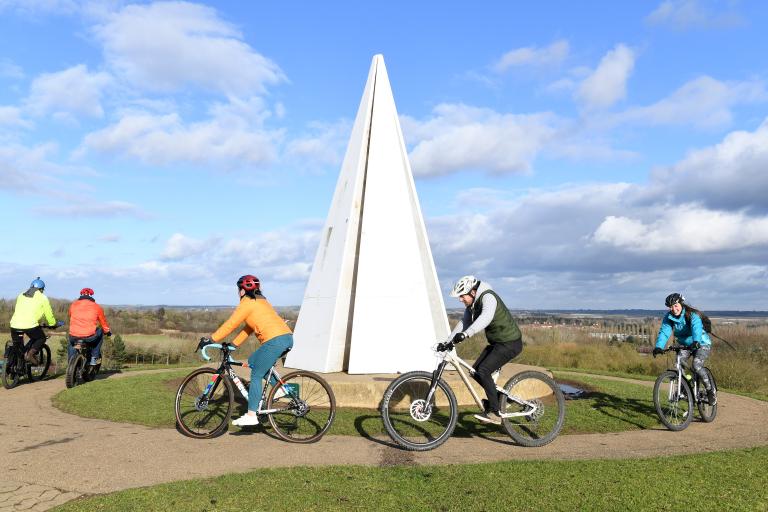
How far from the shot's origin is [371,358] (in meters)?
8.81

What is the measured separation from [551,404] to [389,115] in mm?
5428

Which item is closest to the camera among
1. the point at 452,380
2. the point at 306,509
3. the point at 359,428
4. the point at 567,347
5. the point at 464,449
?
the point at 306,509

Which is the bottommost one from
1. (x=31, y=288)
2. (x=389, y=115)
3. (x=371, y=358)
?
(x=371, y=358)

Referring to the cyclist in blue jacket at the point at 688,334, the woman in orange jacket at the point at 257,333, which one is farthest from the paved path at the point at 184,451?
the cyclist in blue jacket at the point at 688,334

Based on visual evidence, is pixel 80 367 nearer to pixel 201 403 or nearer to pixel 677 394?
pixel 201 403

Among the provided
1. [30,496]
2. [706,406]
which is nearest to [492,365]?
[706,406]

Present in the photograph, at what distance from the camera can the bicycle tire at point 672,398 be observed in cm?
712

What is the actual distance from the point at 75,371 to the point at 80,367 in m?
0.18

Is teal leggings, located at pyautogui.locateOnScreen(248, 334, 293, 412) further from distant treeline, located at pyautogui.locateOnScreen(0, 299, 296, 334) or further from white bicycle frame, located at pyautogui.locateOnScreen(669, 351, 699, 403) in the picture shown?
distant treeline, located at pyautogui.locateOnScreen(0, 299, 296, 334)

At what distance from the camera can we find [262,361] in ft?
20.3

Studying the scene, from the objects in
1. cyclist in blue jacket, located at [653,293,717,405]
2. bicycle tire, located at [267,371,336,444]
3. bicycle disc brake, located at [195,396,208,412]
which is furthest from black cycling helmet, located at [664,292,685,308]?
bicycle disc brake, located at [195,396,208,412]

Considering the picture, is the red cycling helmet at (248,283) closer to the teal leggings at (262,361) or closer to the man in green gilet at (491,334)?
the teal leggings at (262,361)

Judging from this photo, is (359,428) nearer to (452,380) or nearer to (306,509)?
(452,380)

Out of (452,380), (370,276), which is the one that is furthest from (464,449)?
(370,276)
